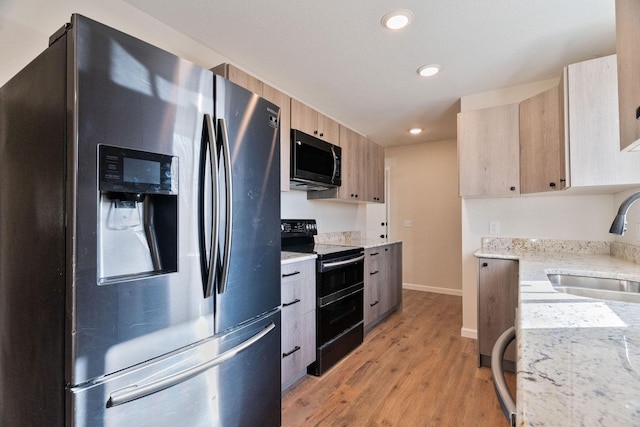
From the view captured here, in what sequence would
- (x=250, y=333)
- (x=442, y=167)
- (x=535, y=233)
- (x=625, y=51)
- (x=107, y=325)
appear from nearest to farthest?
(x=625, y=51)
(x=107, y=325)
(x=250, y=333)
(x=535, y=233)
(x=442, y=167)

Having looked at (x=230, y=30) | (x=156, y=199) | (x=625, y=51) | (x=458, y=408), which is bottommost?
(x=458, y=408)

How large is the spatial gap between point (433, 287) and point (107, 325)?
4.69 meters

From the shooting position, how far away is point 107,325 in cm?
96

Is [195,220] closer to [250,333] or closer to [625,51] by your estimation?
[250,333]

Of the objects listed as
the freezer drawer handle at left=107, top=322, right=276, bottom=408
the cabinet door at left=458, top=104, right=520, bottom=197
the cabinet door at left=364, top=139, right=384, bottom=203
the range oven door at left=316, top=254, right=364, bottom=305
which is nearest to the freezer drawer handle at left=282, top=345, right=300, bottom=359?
the range oven door at left=316, top=254, right=364, bottom=305

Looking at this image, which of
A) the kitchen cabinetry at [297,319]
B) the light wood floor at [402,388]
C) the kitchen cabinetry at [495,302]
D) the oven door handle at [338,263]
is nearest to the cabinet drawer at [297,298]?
the kitchen cabinetry at [297,319]

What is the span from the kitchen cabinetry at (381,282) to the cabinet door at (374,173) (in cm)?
68

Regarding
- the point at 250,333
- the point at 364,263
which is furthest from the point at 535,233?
the point at 250,333

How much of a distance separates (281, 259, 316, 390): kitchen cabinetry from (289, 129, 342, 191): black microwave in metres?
0.78

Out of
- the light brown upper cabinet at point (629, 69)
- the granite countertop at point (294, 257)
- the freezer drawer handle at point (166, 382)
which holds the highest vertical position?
the light brown upper cabinet at point (629, 69)

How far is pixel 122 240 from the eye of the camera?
1.07 m

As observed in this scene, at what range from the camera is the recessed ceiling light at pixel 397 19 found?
1.81 meters

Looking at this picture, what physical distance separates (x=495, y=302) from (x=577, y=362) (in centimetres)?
201

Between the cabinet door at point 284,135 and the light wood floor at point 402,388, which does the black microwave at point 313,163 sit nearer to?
the cabinet door at point 284,135
